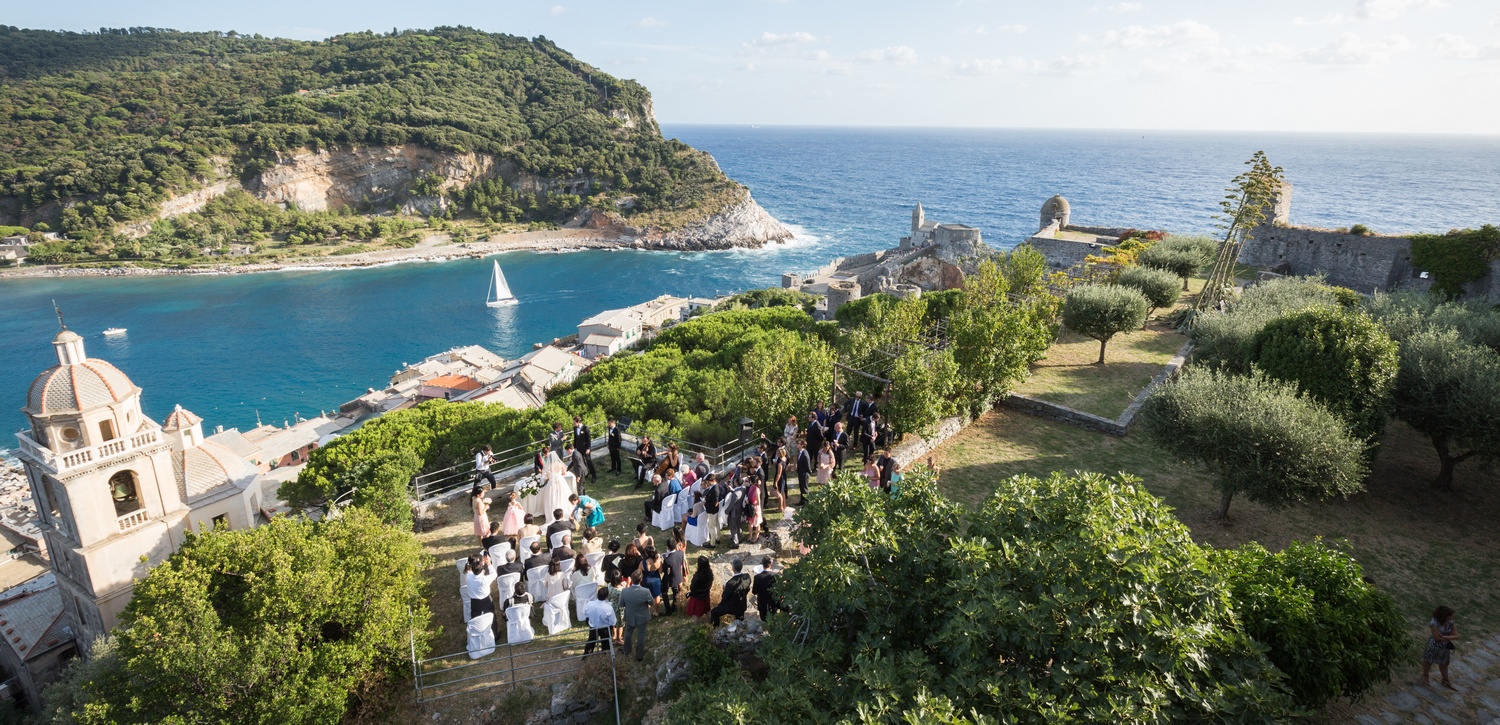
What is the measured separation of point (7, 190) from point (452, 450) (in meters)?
120

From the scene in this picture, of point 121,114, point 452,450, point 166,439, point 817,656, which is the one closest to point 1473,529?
point 817,656

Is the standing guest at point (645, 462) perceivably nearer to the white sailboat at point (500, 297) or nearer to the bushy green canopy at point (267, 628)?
the bushy green canopy at point (267, 628)

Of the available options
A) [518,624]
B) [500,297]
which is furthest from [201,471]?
[500,297]

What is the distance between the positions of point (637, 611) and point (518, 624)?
1833 mm

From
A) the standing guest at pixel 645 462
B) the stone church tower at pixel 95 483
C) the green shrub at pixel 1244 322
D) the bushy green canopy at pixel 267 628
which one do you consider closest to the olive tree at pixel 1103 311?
the green shrub at pixel 1244 322

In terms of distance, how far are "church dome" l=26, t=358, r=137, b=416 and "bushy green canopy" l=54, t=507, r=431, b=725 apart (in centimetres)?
634

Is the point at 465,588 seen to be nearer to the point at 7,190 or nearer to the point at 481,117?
the point at 7,190

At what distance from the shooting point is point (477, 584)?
930cm

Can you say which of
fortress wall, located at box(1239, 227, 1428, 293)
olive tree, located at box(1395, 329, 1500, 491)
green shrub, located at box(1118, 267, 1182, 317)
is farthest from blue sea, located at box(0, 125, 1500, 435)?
olive tree, located at box(1395, 329, 1500, 491)

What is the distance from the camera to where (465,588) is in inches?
373

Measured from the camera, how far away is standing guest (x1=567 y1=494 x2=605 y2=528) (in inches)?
471

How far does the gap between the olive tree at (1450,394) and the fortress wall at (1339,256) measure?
14.6 meters

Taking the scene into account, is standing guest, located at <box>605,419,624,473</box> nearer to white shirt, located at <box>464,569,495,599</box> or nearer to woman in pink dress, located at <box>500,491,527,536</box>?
woman in pink dress, located at <box>500,491,527,536</box>

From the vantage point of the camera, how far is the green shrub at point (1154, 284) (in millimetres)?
25312
